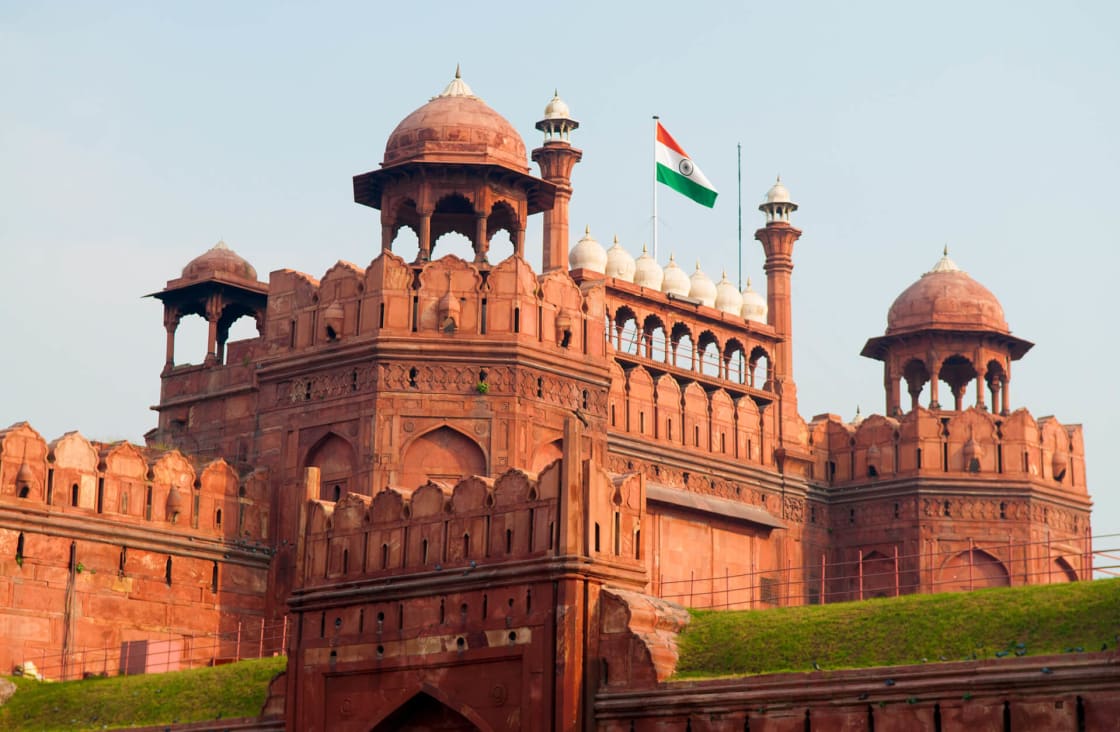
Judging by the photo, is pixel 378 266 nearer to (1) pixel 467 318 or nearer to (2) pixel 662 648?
(1) pixel 467 318

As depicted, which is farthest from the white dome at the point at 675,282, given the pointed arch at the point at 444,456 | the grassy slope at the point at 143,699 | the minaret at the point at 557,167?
the grassy slope at the point at 143,699

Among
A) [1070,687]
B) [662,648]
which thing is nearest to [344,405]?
[662,648]

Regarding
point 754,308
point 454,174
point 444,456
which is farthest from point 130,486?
point 754,308

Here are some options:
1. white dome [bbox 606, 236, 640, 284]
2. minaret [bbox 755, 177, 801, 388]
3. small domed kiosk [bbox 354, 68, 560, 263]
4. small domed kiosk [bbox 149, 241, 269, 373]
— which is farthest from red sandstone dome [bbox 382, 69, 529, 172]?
minaret [bbox 755, 177, 801, 388]

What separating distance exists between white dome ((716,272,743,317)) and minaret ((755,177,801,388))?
0.74m

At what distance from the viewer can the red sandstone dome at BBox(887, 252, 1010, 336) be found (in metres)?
41.3

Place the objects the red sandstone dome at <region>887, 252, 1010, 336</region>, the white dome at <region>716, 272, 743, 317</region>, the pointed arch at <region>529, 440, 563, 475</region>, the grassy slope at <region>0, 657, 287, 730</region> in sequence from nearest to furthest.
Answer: the grassy slope at <region>0, 657, 287, 730</region> < the pointed arch at <region>529, 440, 563, 475</region> < the red sandstone dome at <region>887, 252, 1010, 336</region> < the white dome at <region>716, 272, 743, 317</region>

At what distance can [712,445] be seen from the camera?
38.0m

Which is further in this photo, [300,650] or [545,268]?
[545,268]

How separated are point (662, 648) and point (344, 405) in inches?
448

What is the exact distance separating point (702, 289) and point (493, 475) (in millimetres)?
13707

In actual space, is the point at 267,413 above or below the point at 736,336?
below

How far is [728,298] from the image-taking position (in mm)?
44156

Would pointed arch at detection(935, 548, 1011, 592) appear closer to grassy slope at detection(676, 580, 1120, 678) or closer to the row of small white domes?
the row of small white domes
